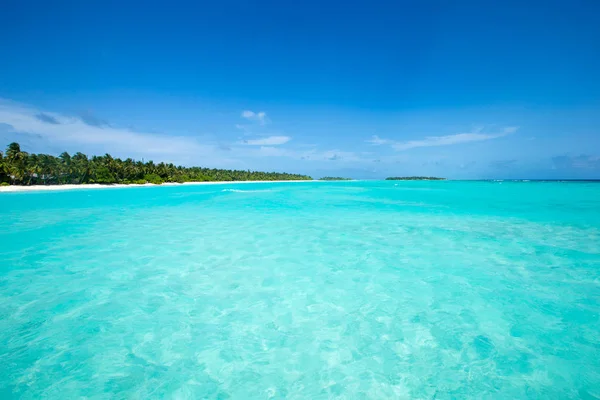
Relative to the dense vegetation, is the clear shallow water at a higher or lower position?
lower

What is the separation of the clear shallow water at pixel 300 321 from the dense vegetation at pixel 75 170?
1992 inches

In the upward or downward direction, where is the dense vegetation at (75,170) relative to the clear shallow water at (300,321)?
upward

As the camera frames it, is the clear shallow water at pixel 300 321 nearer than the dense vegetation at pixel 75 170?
Yes

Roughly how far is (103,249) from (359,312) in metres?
8.57

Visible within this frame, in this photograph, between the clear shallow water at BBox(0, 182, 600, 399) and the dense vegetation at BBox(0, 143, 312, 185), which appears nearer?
the clear shallow water at BBox(0, 182, 600, 399)

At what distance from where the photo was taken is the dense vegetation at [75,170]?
146 ft

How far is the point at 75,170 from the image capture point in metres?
53.7

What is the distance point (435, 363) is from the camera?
3.61 meters

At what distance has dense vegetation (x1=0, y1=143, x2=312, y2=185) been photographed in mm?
44531

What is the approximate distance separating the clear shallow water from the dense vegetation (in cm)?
5060

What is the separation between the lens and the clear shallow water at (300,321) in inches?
130

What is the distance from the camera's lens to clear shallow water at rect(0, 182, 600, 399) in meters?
3.29

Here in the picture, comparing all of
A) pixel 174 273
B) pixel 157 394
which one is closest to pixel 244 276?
pixel 174 273

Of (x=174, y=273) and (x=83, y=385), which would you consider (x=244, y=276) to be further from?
(x=83, y=385)
